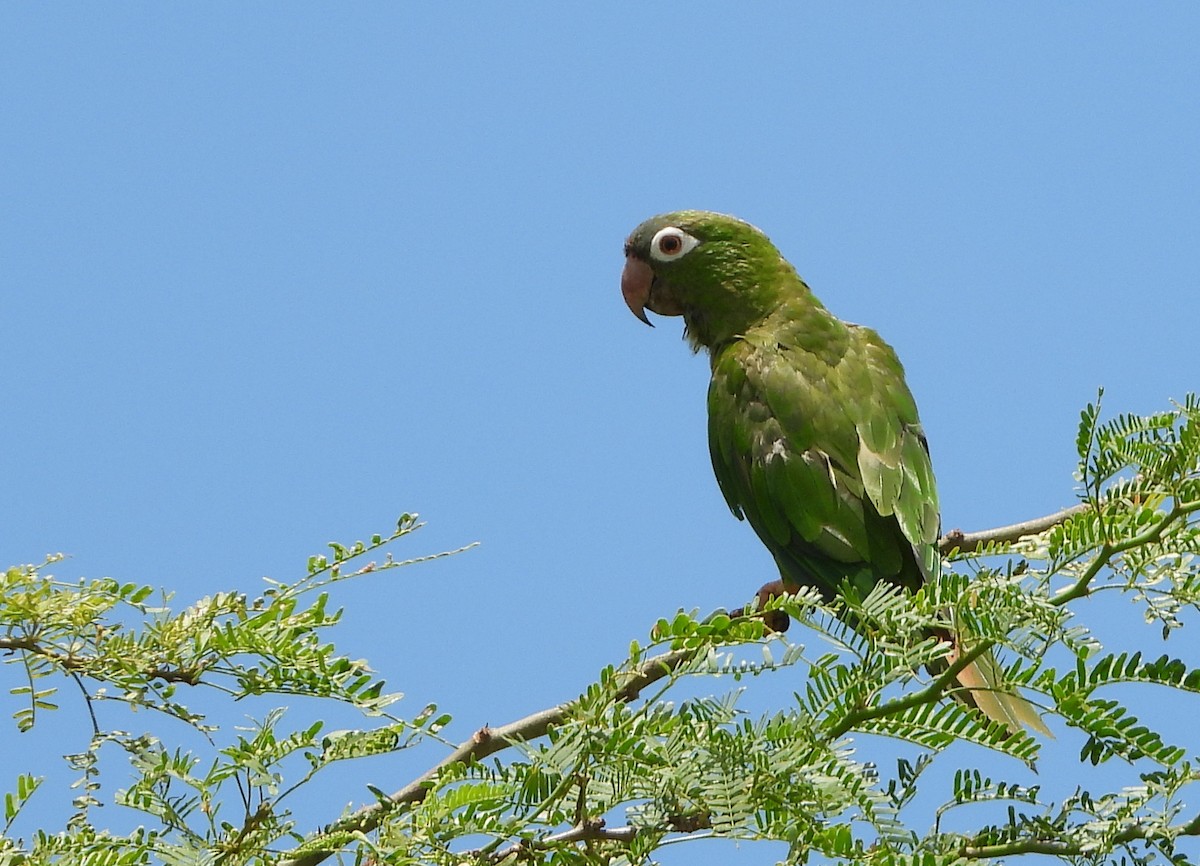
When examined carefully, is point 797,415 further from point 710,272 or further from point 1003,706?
point 1003,706

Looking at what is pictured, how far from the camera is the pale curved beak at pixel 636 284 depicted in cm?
502

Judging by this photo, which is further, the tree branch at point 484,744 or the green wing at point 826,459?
the green wing at point 826,459

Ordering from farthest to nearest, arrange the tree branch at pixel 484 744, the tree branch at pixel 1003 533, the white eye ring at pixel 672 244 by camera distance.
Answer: the white eye ring at pixel 672 244 → the tree branch at pixel 1003 533 → the tree branch at pixel 484 744

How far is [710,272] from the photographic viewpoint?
4.79 meters

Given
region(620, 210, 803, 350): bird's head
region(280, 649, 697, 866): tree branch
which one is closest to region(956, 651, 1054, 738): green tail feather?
region(280, 649, 697, 866): tree branch

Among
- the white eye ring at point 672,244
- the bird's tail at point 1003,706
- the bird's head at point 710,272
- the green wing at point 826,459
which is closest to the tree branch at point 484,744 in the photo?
the bird's tail at point 1003,706

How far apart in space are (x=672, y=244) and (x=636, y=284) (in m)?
0.26

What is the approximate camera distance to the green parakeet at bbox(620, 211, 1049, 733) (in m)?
3.67

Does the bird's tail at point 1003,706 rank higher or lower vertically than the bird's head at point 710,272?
lower

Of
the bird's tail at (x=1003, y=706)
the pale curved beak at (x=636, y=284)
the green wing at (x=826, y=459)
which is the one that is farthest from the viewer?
the pale curved beak at (x=636, y=284)

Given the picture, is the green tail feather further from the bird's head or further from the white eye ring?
the white eye ring

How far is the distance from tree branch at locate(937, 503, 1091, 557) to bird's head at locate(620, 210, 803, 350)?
1315 mm

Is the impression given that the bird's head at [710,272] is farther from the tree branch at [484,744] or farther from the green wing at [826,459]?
the tree branch at [484,744]

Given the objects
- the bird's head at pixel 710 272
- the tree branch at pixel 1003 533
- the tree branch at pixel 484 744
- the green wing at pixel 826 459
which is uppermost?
the bird's head at pixel 710 272
